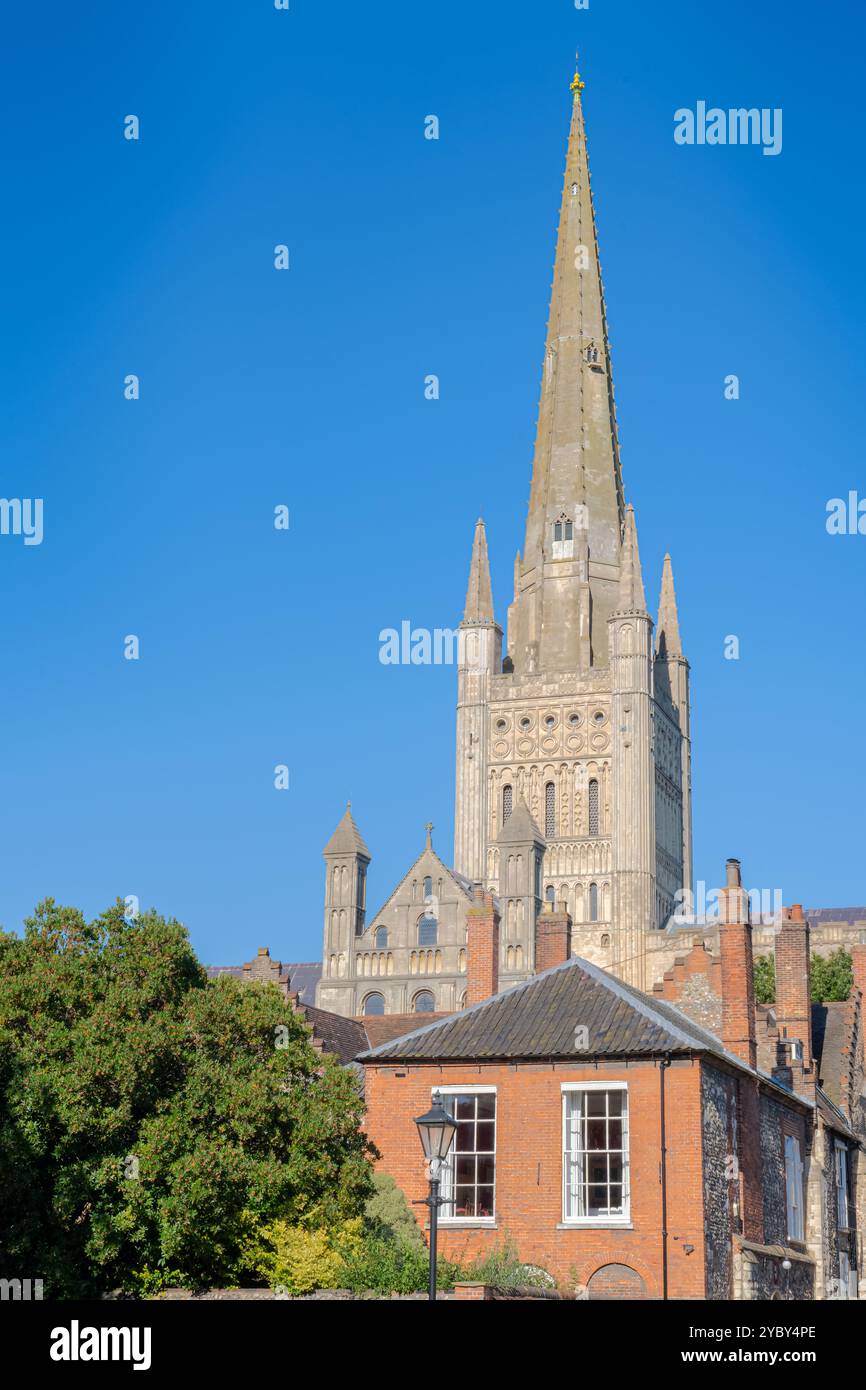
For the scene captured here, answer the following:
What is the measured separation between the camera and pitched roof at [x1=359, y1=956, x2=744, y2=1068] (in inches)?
1313

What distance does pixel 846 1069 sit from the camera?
47.7 metres

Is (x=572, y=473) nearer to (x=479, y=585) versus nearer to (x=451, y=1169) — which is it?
(x=479, y=585)

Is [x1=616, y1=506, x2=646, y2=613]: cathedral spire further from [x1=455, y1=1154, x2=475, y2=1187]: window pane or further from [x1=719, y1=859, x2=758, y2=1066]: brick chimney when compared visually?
[x1=455, y1=1154, x2=475, y2=1187]: window pane

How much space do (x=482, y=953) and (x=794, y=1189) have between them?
858cm

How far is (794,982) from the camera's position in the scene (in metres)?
45.2

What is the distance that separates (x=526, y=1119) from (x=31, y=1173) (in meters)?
9.42

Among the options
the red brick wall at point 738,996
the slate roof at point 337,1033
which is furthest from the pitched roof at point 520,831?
the red brick wall at point 738,996

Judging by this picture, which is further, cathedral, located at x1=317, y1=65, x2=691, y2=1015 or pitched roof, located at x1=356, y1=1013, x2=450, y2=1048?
cathedral, located at x1=317, y1=65, x2=691, y2=1015

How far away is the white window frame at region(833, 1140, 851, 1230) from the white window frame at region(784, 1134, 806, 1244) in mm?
2483

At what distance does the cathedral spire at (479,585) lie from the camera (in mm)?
123938

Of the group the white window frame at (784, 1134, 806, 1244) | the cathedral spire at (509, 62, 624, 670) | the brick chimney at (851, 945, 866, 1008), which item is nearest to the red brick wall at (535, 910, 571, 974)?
the white window frame at (784, 1134, 806, 1244)

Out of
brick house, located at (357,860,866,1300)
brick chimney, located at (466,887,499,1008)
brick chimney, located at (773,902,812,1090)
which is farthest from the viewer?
brick chimney, located at (773,902,812,1090)

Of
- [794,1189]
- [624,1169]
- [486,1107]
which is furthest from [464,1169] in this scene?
[794,1189]
